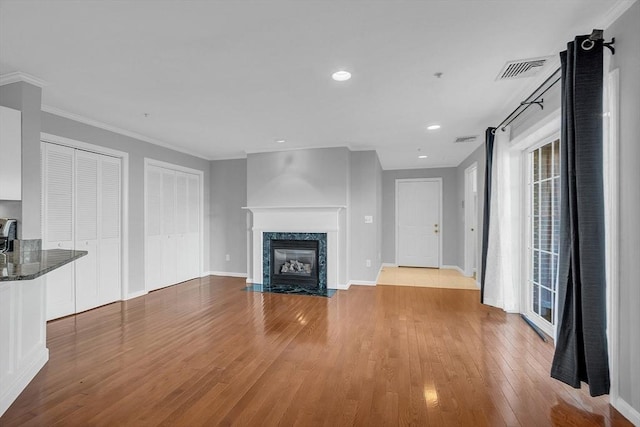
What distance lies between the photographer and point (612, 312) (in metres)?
1.95

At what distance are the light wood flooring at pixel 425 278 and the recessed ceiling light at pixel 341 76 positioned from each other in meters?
4.02

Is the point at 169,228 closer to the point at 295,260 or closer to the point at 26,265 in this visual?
the point at 295,260

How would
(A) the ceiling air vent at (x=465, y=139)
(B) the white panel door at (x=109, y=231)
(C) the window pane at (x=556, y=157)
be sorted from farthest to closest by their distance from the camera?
(A) the ceiling air vent at (x=465, y=139) < (B) the white panel door at (x=109, y=231) < (C) the window pane at (x=556, y=157)

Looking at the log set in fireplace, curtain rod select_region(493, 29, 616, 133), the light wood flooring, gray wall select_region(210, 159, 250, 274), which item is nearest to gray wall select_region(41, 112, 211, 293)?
gray wall select_region(210, 159, 250, 274)

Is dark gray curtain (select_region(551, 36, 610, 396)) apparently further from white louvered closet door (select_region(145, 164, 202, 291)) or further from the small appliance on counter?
white louvered closet door (select_region(145, 164, 202, 291))

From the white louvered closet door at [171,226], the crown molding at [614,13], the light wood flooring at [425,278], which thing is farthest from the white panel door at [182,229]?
the crown molding at [614,13]

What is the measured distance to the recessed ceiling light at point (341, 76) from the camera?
8.83ft

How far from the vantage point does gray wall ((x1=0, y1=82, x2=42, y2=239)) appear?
2770 millimetres

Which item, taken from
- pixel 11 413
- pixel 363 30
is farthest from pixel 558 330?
pixel 11 413

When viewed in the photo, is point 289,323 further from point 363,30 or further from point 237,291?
point 363,30

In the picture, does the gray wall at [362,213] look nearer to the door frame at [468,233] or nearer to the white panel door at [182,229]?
the door frame at [468,233]

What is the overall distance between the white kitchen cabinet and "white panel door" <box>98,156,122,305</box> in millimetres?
1599

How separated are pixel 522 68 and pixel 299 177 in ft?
11.9

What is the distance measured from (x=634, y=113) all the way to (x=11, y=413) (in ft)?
13.8
